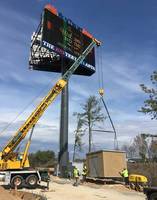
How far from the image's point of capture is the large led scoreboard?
42344 mm

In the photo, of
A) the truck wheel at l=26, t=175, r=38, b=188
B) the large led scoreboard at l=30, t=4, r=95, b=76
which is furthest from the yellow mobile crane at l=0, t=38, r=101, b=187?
the large led scoreboard at l=30, t=4, r=95, b=76

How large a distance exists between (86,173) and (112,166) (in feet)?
14.6

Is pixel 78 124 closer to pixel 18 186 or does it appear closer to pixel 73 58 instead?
pixel 73 58

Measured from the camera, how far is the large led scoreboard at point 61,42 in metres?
42.3

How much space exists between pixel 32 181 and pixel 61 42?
21.8 m

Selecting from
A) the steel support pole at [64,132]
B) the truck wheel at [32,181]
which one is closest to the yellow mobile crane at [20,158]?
the truck wheel at [32,181]

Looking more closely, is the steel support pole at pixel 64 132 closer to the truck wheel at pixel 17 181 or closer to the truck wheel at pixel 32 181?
the truck wheel at pixel 32 181

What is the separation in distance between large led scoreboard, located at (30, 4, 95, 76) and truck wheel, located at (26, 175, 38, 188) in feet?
58.4

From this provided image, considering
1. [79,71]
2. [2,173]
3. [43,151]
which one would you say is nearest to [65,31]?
[79,71]

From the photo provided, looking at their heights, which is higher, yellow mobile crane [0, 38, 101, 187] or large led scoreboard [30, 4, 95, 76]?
large led scoreboard [30, 4, 95, 76]

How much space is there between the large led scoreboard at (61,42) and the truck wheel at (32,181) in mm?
17803

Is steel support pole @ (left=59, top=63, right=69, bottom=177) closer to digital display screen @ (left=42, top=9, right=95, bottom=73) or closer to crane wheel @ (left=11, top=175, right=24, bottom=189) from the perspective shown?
digital display screen @ (left=42, top=9, right=95, bottom=73)

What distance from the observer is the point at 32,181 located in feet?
92.8

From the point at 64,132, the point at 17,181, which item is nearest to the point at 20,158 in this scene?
the point at 17,181
